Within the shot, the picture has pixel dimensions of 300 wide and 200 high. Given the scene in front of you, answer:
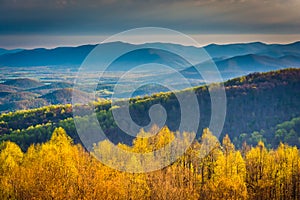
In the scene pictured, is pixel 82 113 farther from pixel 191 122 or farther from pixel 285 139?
pixel 285 139

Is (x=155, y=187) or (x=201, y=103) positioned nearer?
(x=155, y=187)

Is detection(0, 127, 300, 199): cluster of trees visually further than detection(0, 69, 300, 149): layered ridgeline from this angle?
No

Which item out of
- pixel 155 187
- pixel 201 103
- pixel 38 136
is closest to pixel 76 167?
pixel 155 187

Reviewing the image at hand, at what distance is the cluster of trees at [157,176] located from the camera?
154 ft

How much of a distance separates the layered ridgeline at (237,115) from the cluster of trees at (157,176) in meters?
57.3

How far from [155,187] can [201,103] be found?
118 meters

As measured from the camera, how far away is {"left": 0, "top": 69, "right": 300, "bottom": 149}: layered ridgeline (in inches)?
5179

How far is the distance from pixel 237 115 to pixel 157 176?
105583 millimetres

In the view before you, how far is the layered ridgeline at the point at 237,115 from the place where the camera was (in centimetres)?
13155

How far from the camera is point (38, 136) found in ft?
436

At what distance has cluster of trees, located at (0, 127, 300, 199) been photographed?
154 feet

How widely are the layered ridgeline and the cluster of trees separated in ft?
188

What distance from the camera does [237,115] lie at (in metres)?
156

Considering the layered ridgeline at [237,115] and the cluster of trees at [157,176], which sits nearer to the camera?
the cluster of trees at [157,176]
